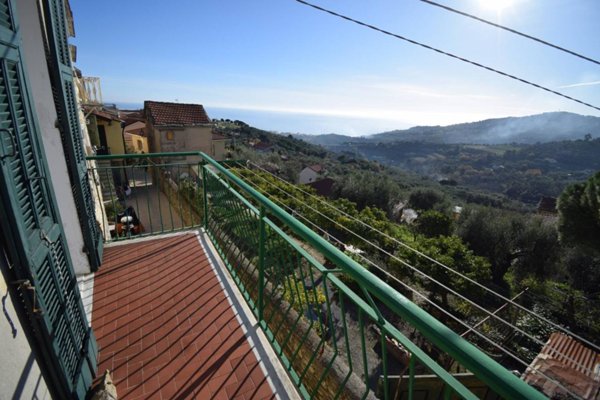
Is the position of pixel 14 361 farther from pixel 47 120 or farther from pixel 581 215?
pixel 581 215

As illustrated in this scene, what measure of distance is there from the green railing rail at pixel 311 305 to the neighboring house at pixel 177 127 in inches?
754

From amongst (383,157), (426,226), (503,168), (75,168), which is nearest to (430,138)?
(383,157)

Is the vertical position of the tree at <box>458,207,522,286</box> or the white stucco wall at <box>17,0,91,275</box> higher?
the white stucco wall at <box>17,0,91,275</box>

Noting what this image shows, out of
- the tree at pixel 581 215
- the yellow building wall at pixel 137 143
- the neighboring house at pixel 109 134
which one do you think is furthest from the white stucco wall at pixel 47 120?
the yellow building wall at pixel 137 143

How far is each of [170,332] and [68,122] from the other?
212 cm

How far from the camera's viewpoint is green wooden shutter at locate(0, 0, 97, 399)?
125cm

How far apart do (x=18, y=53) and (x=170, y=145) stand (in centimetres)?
2107

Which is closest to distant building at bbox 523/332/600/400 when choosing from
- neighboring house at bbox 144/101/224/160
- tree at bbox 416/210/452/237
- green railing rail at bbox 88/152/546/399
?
green railing rail at bbox 88/152/546/399

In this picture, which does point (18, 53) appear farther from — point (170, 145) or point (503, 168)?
point (503, 168)

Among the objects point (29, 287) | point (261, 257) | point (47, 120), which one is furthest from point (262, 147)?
point (29, 287)

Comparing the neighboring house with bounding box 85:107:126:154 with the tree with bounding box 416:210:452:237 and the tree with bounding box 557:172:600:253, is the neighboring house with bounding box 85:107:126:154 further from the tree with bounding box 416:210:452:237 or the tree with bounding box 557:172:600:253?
the tree with bounding box 557:172:600:253

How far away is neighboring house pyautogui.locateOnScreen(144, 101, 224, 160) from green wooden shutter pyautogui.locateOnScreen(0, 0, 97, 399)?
802 inches

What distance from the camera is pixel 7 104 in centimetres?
129

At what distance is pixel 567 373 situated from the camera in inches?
272
